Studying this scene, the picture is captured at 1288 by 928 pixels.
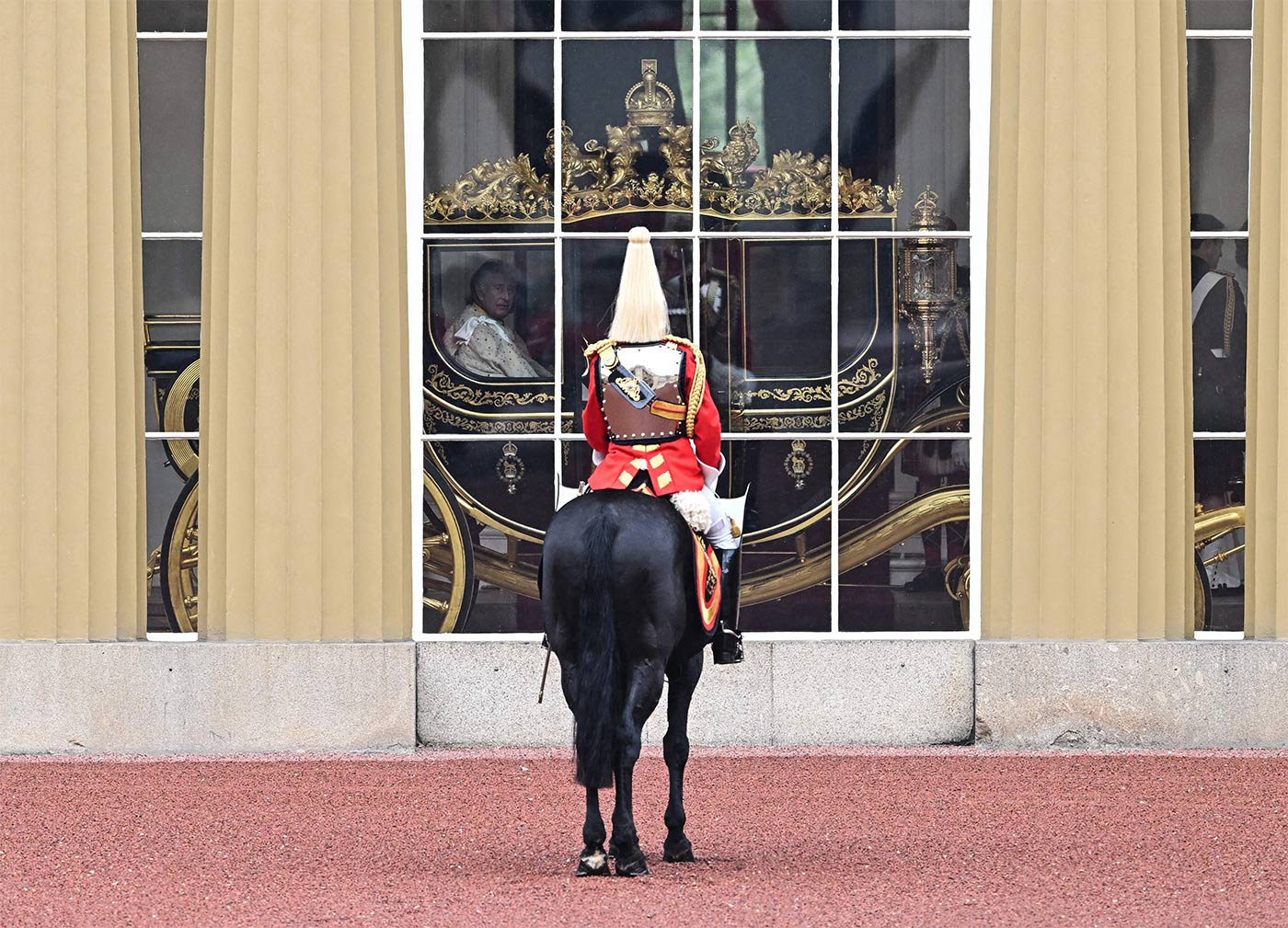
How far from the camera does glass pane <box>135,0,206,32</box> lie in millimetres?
10680

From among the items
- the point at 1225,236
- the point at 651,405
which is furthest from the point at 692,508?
the point at 1225,236

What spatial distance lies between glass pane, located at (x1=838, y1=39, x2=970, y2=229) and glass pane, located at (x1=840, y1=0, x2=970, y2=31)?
0.08 metres

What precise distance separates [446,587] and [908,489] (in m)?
2.43

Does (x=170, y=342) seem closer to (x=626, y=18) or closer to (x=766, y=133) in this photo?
(x=626, y=18)

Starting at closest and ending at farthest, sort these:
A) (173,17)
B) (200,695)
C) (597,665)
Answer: (597,665), (200,695), (173,17)

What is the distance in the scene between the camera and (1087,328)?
1046 cm

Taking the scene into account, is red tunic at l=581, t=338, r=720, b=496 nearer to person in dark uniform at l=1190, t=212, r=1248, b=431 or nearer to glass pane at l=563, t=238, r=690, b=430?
glass pane at l=563, t=238, r=690, b=430

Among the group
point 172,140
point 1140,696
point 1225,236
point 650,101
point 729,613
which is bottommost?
point 1140,696

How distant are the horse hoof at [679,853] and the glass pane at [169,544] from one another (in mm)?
4027

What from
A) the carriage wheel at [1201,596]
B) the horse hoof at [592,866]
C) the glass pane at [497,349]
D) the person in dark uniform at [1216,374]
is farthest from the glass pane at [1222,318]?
the horse hoof at [592,866]

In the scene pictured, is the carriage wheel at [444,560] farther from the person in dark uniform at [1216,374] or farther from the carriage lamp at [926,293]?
the person in dark uniform at [1216,374]

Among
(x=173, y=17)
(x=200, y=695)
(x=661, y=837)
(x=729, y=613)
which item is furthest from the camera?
(x=173, y=17)

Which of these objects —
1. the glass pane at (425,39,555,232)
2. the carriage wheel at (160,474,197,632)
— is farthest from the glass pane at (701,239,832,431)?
the carriage wheel at (160,474,197,632)

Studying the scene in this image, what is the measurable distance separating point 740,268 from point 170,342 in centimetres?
294
